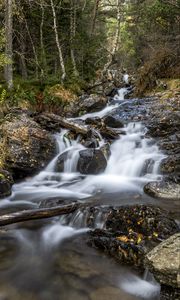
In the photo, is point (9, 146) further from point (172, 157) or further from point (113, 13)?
point (113, 13)

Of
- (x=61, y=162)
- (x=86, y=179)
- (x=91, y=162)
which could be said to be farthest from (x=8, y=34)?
(x=86, y=179)

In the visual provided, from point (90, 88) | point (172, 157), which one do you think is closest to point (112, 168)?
point (172, 157)

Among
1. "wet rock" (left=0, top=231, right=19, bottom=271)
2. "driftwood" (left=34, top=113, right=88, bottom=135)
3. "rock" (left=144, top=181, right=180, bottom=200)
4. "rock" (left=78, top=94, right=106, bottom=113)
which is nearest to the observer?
"wet rock" (left=0, top=231, right=19, bottom=271)

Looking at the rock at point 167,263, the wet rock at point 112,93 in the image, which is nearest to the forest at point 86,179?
the rock at point 167,263

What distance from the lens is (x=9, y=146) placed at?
9250 mm

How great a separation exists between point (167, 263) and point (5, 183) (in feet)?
17.8

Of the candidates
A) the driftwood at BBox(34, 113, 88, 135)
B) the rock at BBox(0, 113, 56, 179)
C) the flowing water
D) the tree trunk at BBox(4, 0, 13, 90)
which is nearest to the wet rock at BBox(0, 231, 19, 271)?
the flowing water

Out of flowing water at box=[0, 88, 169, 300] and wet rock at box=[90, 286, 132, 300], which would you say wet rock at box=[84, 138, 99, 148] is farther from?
wet rock at box=[90, 286, 132, 300]

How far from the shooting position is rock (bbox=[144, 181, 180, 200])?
7.38m

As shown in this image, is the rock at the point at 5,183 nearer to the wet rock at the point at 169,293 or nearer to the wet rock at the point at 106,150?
the wet rock at the point at 106,150

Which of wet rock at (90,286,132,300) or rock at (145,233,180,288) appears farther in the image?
wet rock at (90,286,132,300)

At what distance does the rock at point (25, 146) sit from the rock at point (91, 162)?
1.09 metres

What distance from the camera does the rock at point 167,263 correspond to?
358cm

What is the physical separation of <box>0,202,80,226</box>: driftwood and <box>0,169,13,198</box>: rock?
215 centimetres
